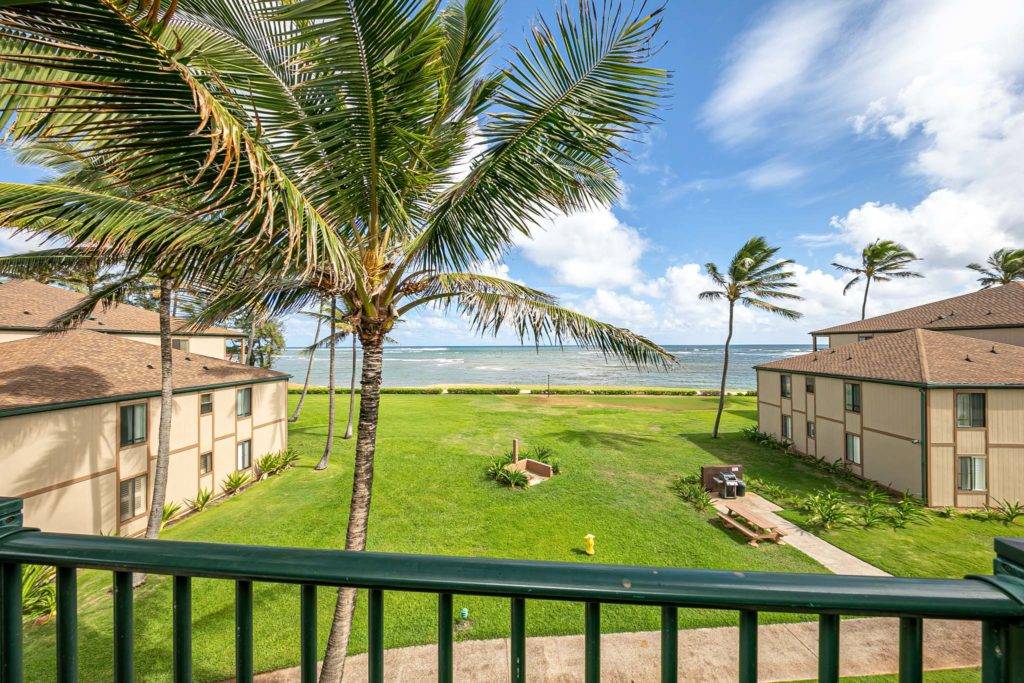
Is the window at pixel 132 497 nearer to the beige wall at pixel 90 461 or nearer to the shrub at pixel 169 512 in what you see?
the beige wall at pixel 90 461

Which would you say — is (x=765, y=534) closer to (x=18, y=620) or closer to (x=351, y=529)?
(x=351, y=529)

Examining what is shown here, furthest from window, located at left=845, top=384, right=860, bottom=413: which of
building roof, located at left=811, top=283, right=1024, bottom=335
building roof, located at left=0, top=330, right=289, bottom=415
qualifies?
building roof, located at left=0, top=330, right=289, bottom=415

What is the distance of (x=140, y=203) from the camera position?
3.65m

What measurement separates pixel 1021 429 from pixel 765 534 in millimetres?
9117

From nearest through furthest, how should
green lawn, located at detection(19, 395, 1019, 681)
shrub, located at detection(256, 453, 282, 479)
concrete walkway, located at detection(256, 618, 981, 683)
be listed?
concrete walkway, located at detection(256, 618, 981, 683) < green lawn, located at detection(19, 395, 1019, 681) < shrub, located at detection(256, 453, 282, 479)

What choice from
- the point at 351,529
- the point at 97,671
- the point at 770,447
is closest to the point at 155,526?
the point at 97,671

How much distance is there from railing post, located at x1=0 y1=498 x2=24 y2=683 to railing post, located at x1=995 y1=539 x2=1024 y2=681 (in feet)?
9.69

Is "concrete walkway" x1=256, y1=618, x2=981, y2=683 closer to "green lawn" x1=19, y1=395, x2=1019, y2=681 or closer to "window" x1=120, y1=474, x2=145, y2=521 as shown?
"green lawn" x1=19, y1=395, x2=1019, y2=681

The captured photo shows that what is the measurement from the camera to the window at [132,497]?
11.1 metres

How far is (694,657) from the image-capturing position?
6.51 meters

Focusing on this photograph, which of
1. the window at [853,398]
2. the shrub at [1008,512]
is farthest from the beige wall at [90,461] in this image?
the shrub at [1008,512]

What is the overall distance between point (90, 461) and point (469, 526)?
10.0 meters

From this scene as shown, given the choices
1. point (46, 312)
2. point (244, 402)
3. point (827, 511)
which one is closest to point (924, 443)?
point (827, 511)

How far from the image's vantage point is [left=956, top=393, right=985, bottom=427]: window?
477 inches
